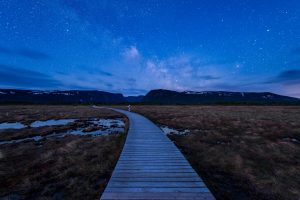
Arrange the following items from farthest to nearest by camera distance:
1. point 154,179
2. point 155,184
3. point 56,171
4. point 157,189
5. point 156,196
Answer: point 56,171
point 154,179
point 155,184
point 157,189
point 156,196

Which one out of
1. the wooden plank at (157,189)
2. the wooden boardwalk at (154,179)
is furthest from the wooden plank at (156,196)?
the wooden plank at (157,189)

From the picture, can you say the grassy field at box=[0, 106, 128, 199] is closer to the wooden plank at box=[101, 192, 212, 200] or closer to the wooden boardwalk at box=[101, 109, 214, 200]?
the wooden boardwalk at box=[101, 109, 214, 200]

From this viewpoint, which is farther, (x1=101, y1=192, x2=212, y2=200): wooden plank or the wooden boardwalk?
the wooden boardwalk

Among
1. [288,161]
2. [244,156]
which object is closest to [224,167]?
[244,156]

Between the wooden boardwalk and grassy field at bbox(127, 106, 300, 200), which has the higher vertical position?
the wooden boardwalk

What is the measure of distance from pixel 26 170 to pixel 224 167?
9.36 m

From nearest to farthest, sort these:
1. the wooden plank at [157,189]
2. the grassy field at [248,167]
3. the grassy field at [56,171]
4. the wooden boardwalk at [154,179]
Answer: the wooden boardwalk at [154,179]
the wooden plank at [157,189]
the grassy field at [56,171]
the grassy field at [248,167]

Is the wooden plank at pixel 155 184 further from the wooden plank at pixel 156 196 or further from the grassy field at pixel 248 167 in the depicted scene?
the grassy field at pixel 248 167

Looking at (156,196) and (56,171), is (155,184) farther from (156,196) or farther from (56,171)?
(56,171)

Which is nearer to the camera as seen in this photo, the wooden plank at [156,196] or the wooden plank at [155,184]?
the wooden plank at [156,196]

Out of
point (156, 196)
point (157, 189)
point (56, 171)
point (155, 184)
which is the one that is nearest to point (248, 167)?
point (155, 184)

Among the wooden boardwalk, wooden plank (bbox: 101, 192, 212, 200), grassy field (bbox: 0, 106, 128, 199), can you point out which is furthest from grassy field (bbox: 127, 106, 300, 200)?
grassy field (bbox: 0, 106, 128, 199)

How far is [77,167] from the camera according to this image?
8484mm

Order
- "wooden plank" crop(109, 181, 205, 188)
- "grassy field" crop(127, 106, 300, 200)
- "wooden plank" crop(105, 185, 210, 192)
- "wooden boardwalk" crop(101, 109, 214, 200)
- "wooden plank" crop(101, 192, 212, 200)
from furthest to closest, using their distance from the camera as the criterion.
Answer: "grassy field" crop(127, 106, 300, 200), "wooden plank" crop(109, 181, 205, 188), "wooden plank" crop(105, 185, 210, 192), "wooden boardwalk" crop(101, 109, 214, 200), "wooden plank" crop(101, 192, 212, 200)
